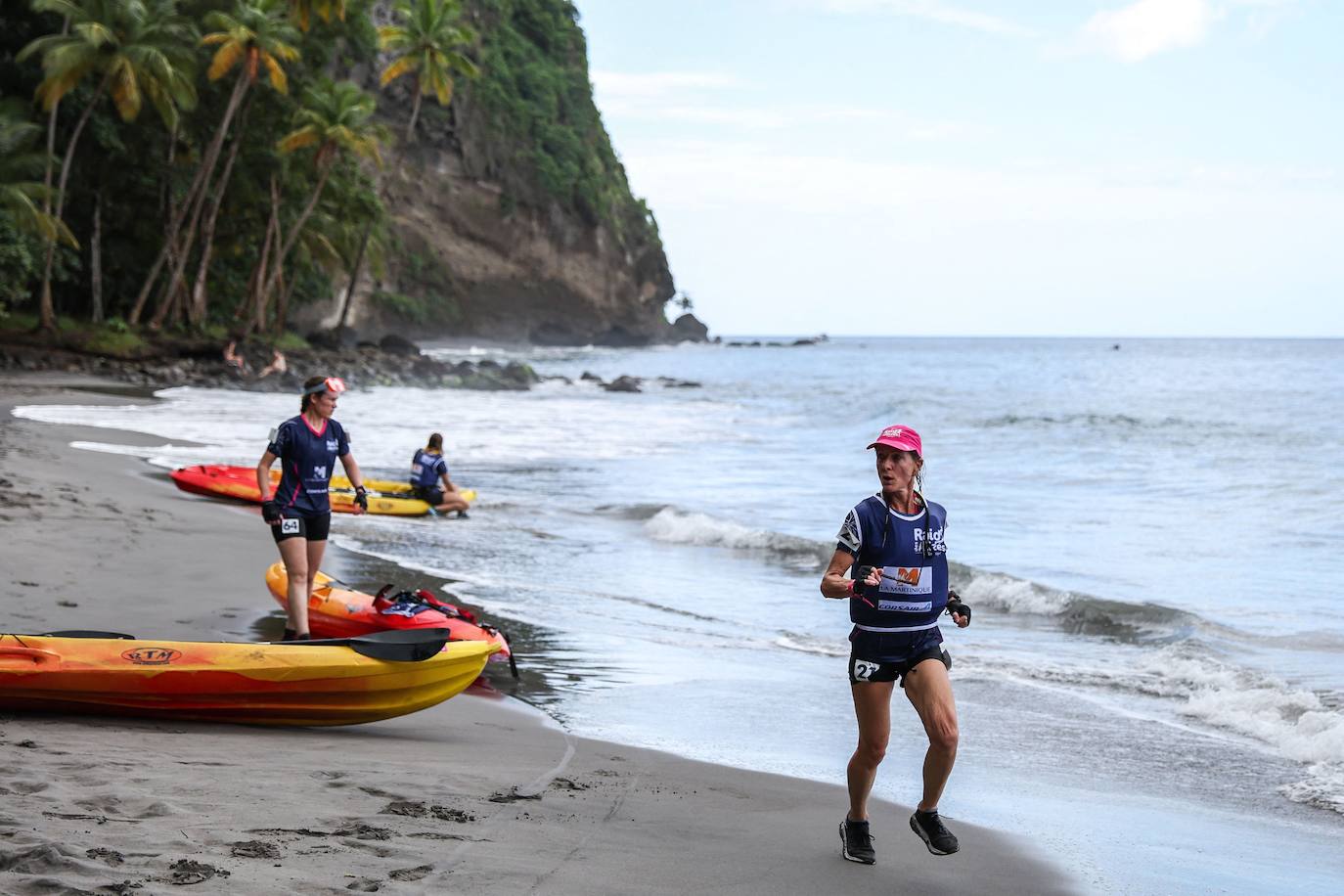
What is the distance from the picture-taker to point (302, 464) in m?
7.62

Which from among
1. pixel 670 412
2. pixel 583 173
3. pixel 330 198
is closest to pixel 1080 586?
pixel 670 412

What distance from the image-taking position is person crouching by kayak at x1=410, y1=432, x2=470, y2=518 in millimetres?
15461

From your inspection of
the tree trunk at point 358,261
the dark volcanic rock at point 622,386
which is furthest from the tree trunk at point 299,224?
the dark volcanic rock at point 622,386

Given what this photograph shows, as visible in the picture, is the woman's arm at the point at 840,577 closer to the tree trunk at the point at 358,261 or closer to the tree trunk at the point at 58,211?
the tree trunk at the point at 58,211

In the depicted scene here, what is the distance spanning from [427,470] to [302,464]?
7863 mm

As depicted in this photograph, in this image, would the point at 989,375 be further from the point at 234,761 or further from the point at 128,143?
the point at 234,761

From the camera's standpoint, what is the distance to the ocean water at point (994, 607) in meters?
6.12

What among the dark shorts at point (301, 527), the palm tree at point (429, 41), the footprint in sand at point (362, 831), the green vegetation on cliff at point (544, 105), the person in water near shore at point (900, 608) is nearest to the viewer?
the footprint in sand at point (362, 831)

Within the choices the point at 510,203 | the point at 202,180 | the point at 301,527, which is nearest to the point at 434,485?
the point at 301,527

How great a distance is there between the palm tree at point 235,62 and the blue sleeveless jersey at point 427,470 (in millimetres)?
23793

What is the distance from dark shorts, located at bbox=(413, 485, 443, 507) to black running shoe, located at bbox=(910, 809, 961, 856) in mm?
11424

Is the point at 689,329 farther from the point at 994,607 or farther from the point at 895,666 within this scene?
the point at 895,666

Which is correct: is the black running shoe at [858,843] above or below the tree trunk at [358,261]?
below

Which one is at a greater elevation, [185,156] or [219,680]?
[185,156]
